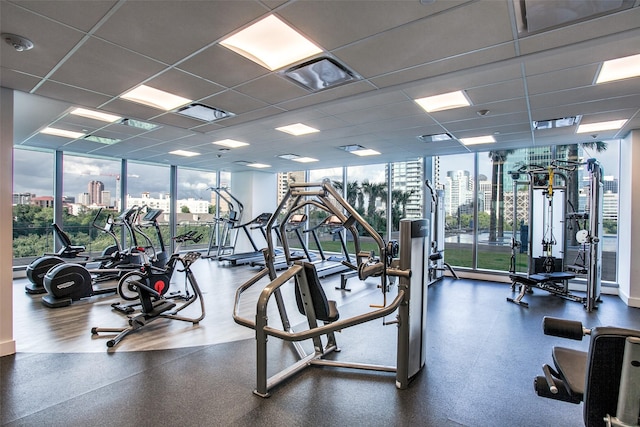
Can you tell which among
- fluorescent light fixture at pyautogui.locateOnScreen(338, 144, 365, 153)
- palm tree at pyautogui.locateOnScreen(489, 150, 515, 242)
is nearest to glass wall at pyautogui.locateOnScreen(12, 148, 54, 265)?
fluorescent light fixture at pyautogui.locateOnScreen(338, 144, 365, 153)

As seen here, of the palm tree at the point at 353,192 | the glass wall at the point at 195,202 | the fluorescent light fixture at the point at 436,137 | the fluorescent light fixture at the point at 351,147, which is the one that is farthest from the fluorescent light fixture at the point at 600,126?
the glass wall at the point at 195,202

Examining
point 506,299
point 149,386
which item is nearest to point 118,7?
point 149,386

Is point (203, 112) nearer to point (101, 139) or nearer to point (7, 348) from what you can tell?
point (101, 139)

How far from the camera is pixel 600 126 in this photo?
4.73 m

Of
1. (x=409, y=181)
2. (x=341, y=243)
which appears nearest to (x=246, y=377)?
(x=341, y=243)

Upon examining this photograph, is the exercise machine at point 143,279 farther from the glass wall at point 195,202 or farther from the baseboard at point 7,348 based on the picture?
the glass wall at point 195,202

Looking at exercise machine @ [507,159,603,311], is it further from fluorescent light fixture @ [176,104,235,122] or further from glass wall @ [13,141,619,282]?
fluorescent light fixture @ [176,104,235,122]

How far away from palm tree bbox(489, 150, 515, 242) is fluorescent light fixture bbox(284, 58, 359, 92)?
5038mm

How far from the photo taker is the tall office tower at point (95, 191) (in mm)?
7993

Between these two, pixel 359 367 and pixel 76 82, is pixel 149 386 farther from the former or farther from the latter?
pixel 76 82

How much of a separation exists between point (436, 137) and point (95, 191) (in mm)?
8003

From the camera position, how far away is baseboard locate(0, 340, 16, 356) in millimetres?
3090

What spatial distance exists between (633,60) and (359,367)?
11.7 ft

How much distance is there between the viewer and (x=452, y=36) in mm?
2385
